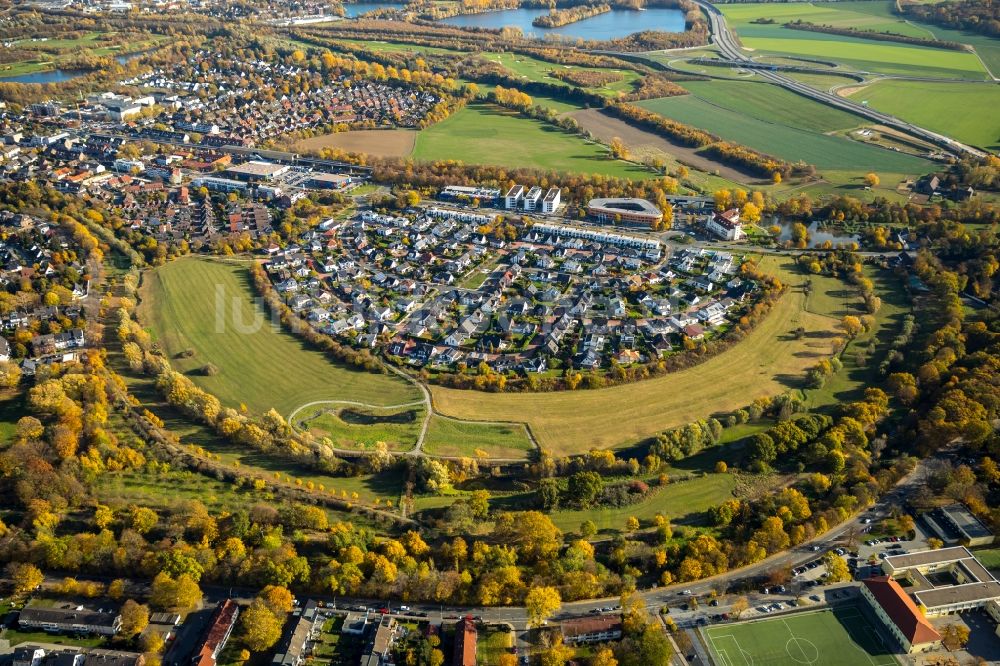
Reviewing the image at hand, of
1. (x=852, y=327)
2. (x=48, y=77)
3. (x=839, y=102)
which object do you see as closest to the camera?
(x=852, y=327)

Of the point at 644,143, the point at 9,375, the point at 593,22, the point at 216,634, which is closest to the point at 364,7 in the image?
the point at 593,22

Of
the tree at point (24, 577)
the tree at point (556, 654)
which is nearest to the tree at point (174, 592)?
the tree at point (24, 577)

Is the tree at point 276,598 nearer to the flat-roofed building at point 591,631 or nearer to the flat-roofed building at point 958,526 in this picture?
the flat-roofed building at point 591,631

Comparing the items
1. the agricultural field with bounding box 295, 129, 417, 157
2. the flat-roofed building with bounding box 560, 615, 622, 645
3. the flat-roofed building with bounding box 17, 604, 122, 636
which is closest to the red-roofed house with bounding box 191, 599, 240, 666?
the flat-roofed building with bounding box 17, 604, 122, 636

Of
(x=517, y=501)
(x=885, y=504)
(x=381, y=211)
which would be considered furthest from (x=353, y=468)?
(x=381, y=211)

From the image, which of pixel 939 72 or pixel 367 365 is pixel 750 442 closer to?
pixel 367 365

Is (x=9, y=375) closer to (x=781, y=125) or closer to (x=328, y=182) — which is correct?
(x=328, y=182)
